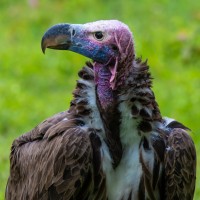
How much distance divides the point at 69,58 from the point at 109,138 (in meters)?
6.09

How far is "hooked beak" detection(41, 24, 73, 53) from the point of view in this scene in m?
6.37

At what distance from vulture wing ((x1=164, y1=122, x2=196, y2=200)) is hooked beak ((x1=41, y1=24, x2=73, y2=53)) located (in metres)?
0.90

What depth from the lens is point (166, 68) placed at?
12.4 m

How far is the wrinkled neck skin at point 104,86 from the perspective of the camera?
6.49 meters

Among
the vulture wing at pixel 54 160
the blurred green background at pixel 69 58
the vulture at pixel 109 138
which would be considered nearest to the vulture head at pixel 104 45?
the vulture at pixel 109 138

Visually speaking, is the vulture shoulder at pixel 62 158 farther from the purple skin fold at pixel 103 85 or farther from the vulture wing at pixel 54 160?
the purple skin fold at pixel 103 85

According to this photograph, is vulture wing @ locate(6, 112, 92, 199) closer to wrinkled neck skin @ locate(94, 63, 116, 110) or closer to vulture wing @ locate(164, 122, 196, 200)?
wrinkled neck skin @ locate(94, 63, 116, 110)

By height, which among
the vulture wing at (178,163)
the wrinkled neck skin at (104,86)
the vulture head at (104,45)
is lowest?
the vulture wing at (178,163)

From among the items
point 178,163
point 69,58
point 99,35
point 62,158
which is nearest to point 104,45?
point 99,35

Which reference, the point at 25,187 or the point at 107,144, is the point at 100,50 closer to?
the point at 107,144

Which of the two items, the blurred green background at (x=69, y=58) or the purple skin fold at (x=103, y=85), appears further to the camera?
the blurred green background at (x=69, y=58)

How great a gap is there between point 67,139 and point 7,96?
5149 mm

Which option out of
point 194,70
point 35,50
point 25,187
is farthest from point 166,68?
point 25,187

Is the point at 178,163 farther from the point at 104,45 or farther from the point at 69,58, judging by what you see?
the point at 69,58
